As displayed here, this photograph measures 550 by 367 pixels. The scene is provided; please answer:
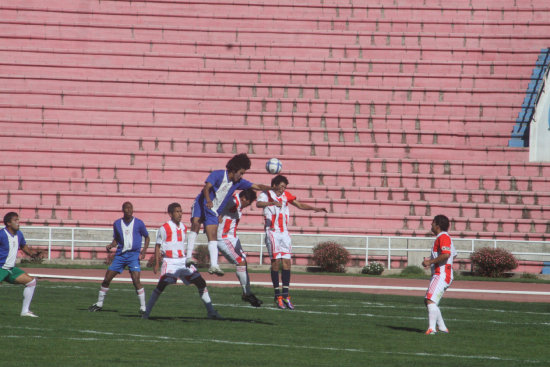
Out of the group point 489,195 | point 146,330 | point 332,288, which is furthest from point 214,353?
point 489,195

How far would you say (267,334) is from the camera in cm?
1245

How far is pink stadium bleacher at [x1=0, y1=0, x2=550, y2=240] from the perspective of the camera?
30.5 m

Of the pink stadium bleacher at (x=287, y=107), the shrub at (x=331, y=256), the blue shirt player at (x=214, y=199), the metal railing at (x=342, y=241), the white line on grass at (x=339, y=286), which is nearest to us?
the blue shirt player at (x=214, y=199)

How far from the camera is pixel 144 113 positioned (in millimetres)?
33438

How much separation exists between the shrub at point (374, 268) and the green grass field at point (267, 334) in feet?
25.7

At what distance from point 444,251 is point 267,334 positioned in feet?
9.16

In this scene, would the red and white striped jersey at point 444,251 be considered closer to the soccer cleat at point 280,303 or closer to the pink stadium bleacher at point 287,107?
the soccer cleat at point 280,303

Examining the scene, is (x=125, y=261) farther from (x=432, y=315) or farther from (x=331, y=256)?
(x=331, y=256)

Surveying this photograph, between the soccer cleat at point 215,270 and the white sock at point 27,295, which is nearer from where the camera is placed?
the soccer cleat at point 215,270

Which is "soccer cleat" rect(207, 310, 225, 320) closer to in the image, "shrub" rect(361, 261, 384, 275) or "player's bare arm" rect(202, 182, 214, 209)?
"player's bare arm" rect(202, 182, 214, 209)

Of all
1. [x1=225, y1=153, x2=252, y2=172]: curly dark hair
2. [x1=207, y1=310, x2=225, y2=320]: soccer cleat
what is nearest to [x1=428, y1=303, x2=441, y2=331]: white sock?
[x1=207, y1=310, x2=225, y2=320]: soccer cleat

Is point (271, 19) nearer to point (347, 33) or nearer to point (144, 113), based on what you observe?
point (347, 33)

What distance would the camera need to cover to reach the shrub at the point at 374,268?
26328 millimetres

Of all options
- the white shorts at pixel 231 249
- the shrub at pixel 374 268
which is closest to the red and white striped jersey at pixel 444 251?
the white shorts at pixel 231 249
